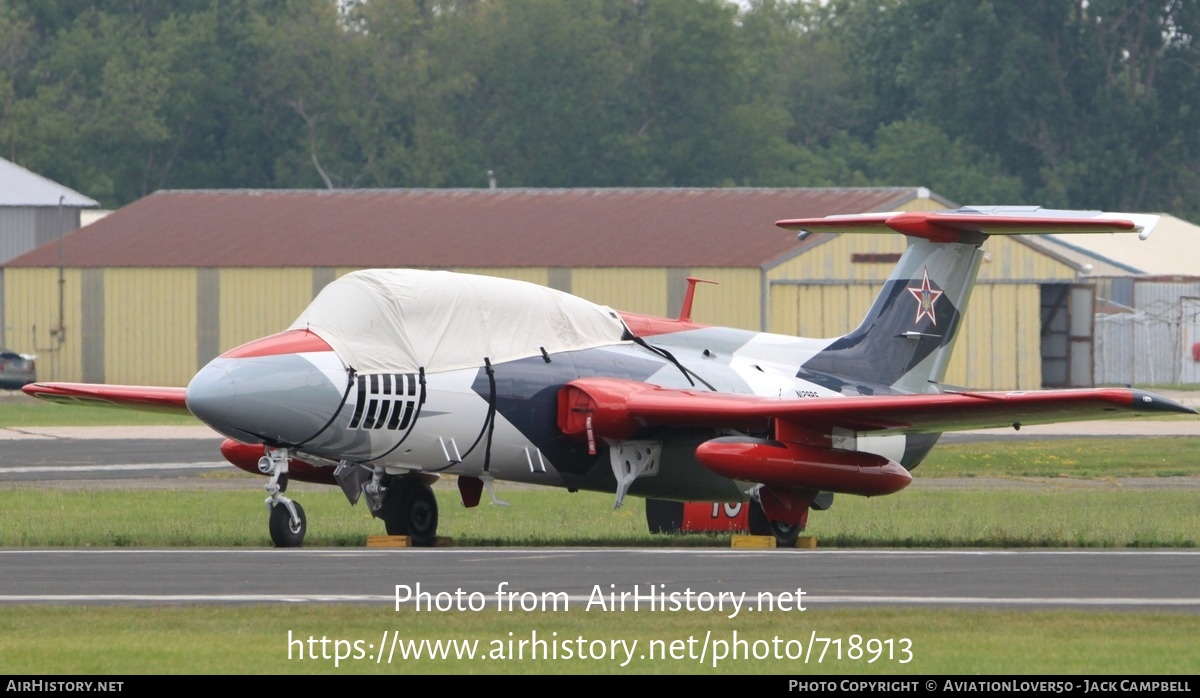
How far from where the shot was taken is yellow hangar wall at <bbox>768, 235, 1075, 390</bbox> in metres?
54.0

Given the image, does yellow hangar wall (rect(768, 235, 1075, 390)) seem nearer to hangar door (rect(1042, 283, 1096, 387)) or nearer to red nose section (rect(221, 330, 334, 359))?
hangar door (rect(1042, 283, 1096, 387))

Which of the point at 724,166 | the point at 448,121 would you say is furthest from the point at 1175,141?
the point at 448,121

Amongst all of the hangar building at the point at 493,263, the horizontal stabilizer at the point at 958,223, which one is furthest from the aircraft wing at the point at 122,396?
the hangar building at the point at 493,263

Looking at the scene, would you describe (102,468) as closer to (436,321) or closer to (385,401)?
(436,321)

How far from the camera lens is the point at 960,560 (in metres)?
16.7

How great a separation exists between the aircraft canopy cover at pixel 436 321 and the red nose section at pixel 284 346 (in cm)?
11

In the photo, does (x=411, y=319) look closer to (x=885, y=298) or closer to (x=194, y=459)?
(x=885, y=298)

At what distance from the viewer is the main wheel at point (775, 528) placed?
19.5 metres

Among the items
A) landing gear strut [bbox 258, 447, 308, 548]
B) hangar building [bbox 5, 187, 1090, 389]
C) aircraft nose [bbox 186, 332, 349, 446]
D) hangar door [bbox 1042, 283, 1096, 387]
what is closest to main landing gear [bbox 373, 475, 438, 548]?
landing gear strut [bbox 258, 447, 308, 548]

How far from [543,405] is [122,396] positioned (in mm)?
4614

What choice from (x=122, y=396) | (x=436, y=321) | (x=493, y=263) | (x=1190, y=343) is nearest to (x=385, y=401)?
(x=436, y=321)

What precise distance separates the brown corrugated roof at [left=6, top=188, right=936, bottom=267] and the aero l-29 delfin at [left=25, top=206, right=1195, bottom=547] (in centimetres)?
3237

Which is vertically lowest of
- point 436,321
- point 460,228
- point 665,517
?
point 665,517

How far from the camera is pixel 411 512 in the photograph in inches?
765
